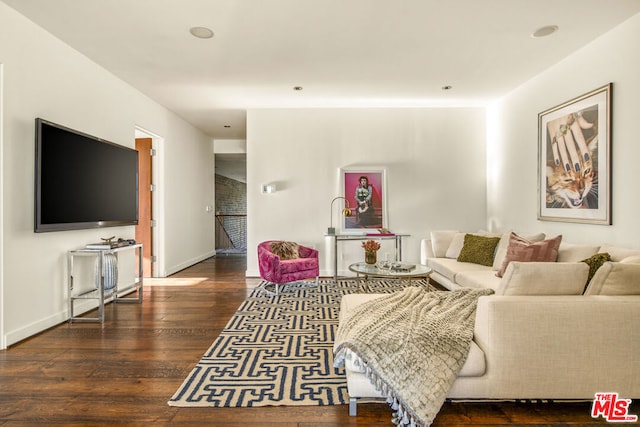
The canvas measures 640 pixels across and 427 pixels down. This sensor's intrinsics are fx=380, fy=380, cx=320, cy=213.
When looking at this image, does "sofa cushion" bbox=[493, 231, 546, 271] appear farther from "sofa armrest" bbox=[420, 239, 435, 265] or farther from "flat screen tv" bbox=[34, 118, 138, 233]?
"flat screen tv" bbox=[34, 118, 138, 233]

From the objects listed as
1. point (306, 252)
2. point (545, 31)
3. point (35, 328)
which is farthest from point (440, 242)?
point (35, 328)

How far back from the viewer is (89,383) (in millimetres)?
2434

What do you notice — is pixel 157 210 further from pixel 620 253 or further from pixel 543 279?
pixel 620 253

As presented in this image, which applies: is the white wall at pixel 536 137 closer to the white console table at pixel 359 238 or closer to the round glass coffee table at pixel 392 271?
the white console table at pixel 359 238

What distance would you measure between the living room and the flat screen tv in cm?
13

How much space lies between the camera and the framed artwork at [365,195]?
19.6ft

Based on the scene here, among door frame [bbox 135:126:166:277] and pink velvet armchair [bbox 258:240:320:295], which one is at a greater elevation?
door frame [bbox 135:126:166:277]

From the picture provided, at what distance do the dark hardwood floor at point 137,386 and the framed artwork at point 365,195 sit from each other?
2685 millimetres

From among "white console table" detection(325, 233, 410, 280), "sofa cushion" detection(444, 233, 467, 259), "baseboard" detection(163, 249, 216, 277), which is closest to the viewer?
"sofa cushion" detection(444, 233, 467, 259)

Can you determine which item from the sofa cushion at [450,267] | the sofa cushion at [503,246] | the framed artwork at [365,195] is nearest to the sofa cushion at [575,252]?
the sofa cushion at [503,246]

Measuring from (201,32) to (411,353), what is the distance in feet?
10.5

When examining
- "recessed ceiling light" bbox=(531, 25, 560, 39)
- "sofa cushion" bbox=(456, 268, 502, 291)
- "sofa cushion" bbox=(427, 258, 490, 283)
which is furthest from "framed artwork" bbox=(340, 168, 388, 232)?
"recessed ceiling light" bbox=(531, 25, 560, 39)

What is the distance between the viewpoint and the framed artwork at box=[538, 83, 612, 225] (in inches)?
138

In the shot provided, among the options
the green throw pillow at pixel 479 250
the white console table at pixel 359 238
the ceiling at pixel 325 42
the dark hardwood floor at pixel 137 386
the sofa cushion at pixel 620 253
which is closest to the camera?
the dark hardwood floor at pixel 137 386
